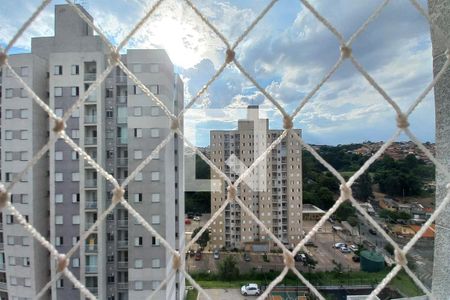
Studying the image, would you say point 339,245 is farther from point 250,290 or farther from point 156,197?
point 156,197

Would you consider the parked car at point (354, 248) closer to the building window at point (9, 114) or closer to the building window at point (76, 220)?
the building window at point (76, 220)

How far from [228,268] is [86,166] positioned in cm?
117

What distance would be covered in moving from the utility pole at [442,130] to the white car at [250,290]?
112 cm

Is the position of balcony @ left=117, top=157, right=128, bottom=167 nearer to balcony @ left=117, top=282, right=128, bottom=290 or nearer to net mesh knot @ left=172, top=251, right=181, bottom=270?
balcony @ left=117, top=282, right=128, bottom=290

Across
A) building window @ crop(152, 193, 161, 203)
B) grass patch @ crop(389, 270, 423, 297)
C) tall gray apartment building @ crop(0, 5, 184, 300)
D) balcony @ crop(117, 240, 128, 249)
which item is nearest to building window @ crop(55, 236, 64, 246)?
tall gray apartment building @ crop(0, 5, 184, 300)

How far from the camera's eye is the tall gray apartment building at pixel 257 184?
1167mm

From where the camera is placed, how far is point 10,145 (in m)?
1.32

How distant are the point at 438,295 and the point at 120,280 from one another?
1762 mm

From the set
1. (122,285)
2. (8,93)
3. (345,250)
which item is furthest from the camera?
(122,285)

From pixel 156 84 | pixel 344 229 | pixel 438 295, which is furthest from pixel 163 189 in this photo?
pixel 438 295

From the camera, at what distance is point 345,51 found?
0.42 meters

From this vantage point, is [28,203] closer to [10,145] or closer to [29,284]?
[10,145]

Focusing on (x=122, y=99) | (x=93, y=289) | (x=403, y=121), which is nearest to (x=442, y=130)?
(x=403, y=121)

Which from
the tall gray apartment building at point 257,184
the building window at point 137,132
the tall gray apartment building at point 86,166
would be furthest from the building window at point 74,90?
the tall gray apartment building at point 257,184
